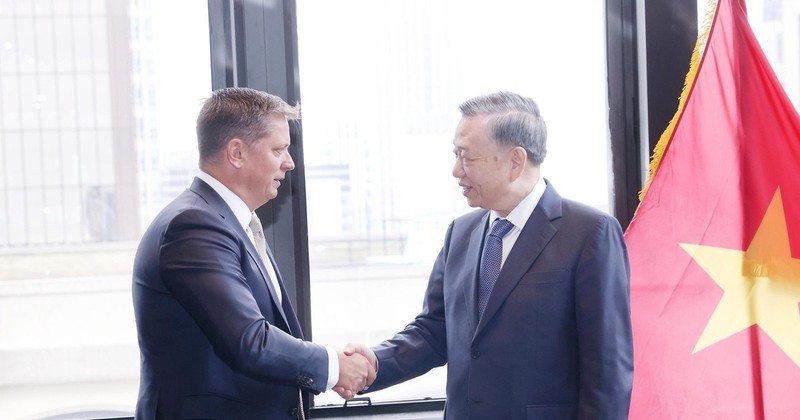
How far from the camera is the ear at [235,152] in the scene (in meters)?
1.93

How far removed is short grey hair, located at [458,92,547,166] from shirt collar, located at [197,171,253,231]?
639 mm

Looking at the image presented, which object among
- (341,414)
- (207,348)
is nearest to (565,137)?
(341,414)

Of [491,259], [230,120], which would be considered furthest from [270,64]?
[491,259]

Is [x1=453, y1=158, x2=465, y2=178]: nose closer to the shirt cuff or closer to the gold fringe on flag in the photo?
the shirt cuff

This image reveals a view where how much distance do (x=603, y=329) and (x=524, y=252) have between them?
0.86ft

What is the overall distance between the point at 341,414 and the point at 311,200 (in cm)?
75

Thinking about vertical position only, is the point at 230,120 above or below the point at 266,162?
above

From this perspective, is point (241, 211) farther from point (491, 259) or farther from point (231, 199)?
point (491, 259)

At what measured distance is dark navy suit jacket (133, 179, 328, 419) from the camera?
5.75 feet

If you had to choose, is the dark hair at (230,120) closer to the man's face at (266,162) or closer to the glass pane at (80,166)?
the man's face at (266,162)

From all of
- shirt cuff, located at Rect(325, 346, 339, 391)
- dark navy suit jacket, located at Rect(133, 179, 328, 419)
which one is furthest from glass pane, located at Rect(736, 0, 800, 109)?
dark navy suit jacket, located at Rect(133, 179, 328, 419)

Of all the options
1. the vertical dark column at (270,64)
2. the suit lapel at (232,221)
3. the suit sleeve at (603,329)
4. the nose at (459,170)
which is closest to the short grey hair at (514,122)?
the nose at (459,170)

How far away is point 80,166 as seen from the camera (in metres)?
2.58

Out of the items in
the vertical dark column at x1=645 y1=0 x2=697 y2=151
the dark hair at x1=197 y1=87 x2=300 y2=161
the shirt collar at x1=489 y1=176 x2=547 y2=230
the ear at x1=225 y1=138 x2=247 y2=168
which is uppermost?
the vertical dark column at x1=645 y1=0 x2=697 y2=151
